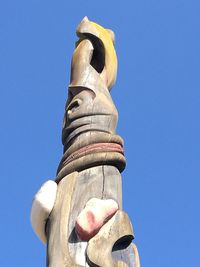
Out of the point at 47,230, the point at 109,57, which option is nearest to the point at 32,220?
the point at 47,230

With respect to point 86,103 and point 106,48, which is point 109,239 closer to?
point 86,103

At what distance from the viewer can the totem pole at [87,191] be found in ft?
11.1

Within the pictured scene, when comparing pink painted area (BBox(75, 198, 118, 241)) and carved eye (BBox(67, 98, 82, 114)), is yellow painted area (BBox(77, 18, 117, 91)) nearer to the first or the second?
carved eye (BBox(67, 98, 82, 114))

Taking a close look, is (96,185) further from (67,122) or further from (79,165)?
(67,122)

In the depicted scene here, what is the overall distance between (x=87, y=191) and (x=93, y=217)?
0.28m

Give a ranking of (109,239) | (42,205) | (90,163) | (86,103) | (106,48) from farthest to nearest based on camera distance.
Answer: (106,48) → (86,103) → (90,163) → (42,205) → (109,239)

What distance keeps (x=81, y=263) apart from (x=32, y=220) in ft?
1.97

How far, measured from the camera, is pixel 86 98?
14.3ft

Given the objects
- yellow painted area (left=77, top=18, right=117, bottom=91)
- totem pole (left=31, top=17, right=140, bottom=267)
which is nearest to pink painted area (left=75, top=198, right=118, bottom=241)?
totem pole (left=31, top=17, right=140, bottom=267)

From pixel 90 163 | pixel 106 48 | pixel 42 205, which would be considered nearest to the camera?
pixel 42 205

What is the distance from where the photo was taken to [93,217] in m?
3.45

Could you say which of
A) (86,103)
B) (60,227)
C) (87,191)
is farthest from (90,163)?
(86,103)

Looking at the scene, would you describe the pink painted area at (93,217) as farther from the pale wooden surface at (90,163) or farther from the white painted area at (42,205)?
the white painted area at (42,205)

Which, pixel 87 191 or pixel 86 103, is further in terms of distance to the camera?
pixel 86 103
